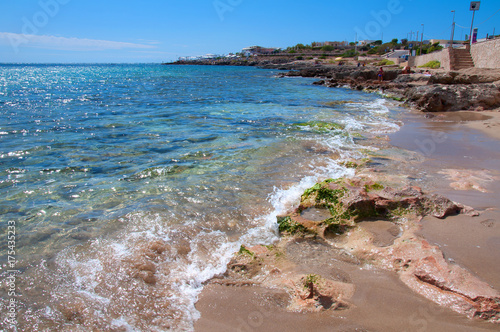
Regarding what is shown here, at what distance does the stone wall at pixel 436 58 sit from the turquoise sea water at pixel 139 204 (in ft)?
62.2

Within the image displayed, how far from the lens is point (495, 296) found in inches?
92.7

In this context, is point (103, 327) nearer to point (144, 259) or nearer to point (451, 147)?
point (144, 259)

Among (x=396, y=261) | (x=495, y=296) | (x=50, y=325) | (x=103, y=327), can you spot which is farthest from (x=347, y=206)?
(x=50, y=325)

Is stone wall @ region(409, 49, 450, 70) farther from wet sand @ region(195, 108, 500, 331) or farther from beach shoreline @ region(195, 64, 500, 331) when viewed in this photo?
beach shoreline @ region(195, 64, 500, 331)

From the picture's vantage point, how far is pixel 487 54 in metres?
19.7

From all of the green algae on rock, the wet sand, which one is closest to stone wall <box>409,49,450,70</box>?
the wet sand

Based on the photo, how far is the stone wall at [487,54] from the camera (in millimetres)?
18361

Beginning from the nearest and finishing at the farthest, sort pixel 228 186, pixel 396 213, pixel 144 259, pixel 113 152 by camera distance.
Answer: pixel 144 259 → pixel 396 213 → pixel 228 186 → pixel 113 152

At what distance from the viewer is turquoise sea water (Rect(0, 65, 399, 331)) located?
2.72 meters

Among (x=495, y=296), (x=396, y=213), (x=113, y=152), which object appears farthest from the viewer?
(x=113, y=152)

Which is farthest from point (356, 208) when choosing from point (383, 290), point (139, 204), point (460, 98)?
point (460, 98)

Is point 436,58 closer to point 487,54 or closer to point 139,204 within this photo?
point 487,54

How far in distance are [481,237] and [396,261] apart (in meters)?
1.20

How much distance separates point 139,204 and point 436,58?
120 feet
